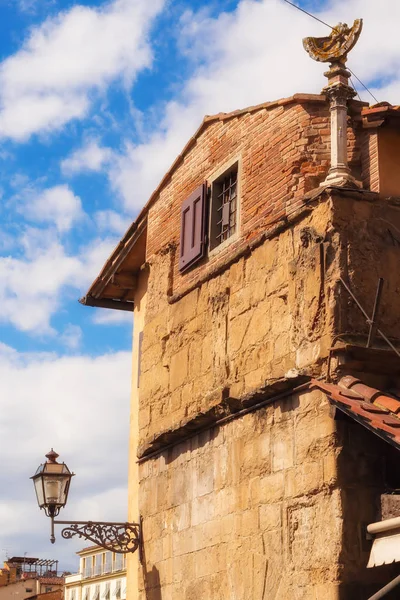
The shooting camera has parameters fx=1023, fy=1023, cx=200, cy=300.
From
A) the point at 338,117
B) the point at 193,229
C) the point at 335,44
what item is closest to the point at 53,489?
the point at 193,229

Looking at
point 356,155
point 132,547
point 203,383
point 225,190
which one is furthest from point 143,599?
point 356,155

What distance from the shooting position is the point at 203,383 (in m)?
10.0

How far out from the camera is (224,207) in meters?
10.6

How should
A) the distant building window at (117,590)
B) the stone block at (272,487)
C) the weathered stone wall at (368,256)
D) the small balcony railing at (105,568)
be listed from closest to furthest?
the weathered stone wall at (368,256) → the stone block at (272,487) → the distant building window at (117,590) → the small balcony railing at (105,568)

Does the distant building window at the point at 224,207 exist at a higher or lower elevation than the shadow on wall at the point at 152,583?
higher

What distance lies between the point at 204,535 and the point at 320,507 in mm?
2005

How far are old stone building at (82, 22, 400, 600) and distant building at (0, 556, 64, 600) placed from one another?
35069 mm

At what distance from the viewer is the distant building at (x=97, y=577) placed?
49.7 metres

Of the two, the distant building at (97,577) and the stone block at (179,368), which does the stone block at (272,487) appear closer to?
the stone block at (179,368)

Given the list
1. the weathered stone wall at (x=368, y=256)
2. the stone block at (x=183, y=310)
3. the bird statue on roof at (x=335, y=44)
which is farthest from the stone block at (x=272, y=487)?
the bird statue on roof at (x=335, y=44)

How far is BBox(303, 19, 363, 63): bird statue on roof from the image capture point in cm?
897

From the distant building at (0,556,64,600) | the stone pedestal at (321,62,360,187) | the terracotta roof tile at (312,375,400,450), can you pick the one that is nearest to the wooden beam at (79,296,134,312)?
the stone pedestal at (321,62,360,187)

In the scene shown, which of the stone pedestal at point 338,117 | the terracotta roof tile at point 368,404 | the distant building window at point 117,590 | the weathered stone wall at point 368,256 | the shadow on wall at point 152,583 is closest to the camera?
the terracotta roof tile at point 368,404

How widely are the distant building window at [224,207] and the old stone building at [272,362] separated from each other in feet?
0.07
